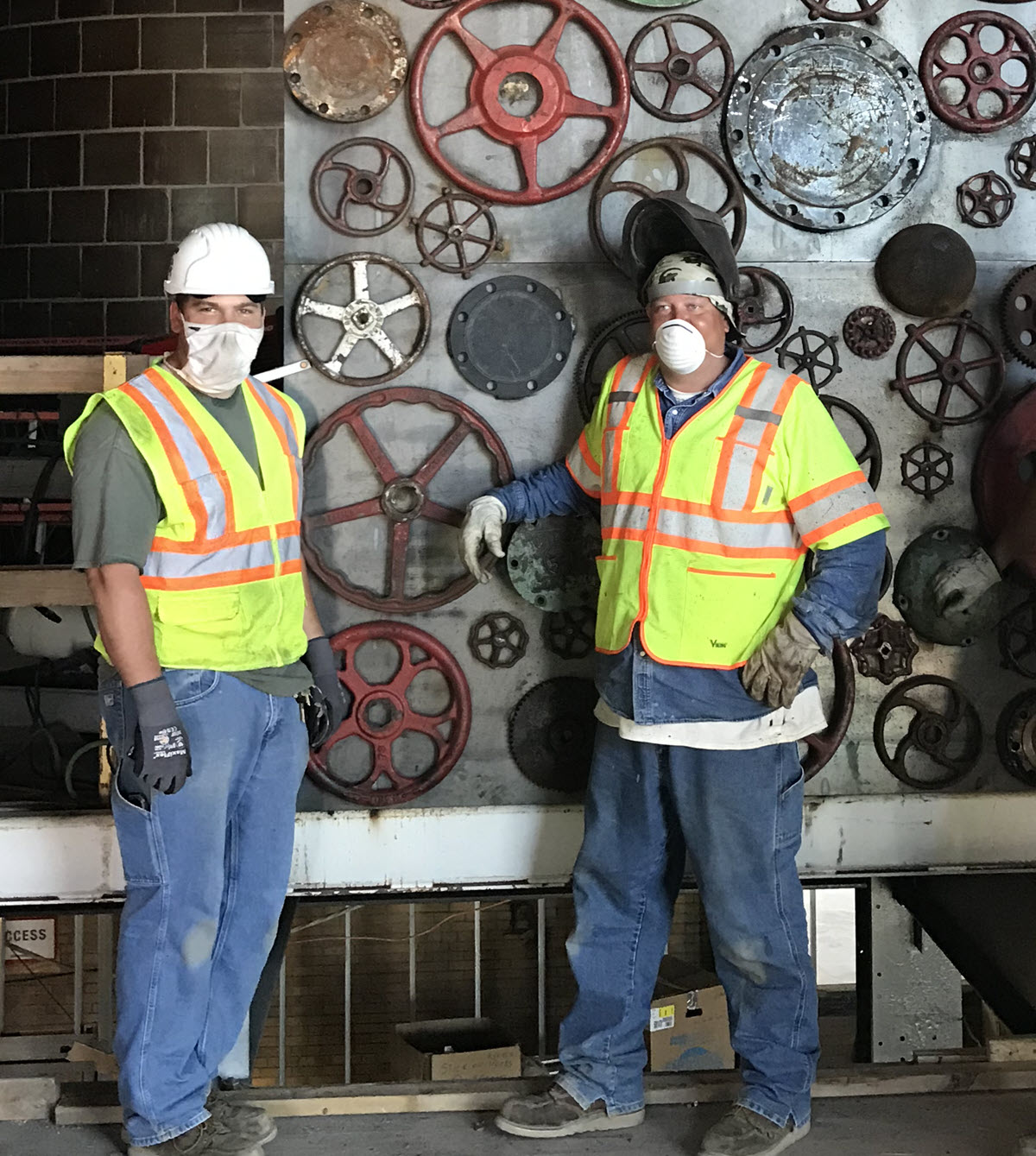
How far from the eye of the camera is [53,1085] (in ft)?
9.29

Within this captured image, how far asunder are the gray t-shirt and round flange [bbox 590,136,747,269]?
1437 millimetres

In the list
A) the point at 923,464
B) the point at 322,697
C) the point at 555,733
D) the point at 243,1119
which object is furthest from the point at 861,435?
the point at 243,1119

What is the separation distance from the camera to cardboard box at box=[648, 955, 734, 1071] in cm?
471

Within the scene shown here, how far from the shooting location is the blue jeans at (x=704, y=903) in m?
2.68

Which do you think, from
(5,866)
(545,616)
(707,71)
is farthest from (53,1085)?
(707,71)

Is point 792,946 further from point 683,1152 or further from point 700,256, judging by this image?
point 700,256

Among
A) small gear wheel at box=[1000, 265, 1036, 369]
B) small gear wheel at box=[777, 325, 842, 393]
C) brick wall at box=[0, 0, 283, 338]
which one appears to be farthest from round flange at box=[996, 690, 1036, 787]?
brick wall at box=[0, 0, 283, 338]

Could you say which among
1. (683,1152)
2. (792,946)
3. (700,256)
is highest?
(700,256)

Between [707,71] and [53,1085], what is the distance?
9.43ft

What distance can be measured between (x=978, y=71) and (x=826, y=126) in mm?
437

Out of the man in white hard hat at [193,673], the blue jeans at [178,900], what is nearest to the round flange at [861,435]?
the man in white hard hat at [193,673]

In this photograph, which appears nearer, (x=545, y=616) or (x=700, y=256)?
(x=700, y=256)

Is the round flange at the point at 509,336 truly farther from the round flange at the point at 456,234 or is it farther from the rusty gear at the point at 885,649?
the rusty gear at the point at 885,649

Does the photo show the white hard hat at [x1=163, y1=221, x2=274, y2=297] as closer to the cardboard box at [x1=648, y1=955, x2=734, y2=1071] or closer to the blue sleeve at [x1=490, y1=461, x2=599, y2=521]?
the blue sleeve at [x1=490, y1=461, x2=599, y2=521]
